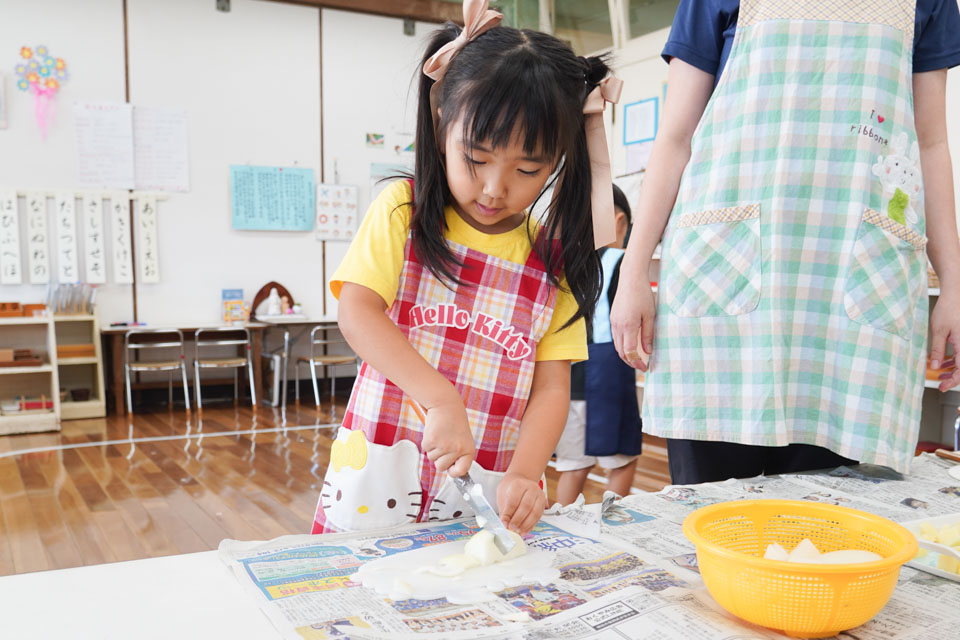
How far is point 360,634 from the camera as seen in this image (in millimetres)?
612

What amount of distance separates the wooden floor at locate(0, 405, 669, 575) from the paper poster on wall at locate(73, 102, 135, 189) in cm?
167

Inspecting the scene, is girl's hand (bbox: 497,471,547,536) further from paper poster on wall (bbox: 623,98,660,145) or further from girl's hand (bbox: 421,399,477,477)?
paper poster on wall (bbox: 623,98,660,145)

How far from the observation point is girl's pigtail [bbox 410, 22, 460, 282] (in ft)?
3.16

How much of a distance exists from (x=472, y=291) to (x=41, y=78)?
517 cm

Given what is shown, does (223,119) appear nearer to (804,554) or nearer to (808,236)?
(808,236)

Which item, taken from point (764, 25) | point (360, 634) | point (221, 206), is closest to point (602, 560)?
point (360, 634)

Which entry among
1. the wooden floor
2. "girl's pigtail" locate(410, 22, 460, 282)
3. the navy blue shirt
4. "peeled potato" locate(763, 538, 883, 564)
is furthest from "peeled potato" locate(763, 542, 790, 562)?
the wooden floor

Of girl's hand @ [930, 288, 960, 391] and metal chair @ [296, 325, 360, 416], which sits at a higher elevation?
girl's hand @ [930, 288, 960, 391]

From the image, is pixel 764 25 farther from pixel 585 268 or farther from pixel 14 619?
pixel 14 619

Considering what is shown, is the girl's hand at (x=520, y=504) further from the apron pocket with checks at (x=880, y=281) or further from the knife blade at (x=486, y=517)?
the apron pocket with checks at (x=880, y=281)

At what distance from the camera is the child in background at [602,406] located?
2.51 metres

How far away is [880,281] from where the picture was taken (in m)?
1.00

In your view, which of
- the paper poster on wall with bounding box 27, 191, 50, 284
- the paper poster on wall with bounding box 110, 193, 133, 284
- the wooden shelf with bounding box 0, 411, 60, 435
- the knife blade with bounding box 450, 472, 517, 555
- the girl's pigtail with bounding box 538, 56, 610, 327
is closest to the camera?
the knife blade with bounding box 450, 472, 517, 555

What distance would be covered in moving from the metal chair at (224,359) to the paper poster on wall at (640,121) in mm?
2992
